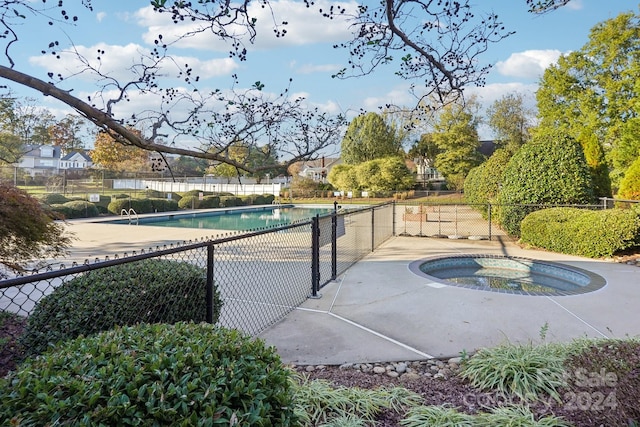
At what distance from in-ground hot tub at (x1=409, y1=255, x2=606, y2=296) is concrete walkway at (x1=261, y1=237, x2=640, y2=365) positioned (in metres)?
0.57

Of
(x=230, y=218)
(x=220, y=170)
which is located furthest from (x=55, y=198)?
(x=220, y=170)

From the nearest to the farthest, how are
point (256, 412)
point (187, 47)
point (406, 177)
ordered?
point (256, 412), point (187, 47), point (406, 177)

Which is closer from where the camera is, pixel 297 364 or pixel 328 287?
pixel 297 364

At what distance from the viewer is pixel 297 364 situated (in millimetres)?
3139

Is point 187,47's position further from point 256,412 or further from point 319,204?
point 319,204

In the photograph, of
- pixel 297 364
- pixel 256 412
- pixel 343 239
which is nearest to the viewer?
pixel 256 412

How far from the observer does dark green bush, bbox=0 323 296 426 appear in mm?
1184

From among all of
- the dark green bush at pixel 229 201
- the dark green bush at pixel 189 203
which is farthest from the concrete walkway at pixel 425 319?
the dark green bush at pixel 229 201

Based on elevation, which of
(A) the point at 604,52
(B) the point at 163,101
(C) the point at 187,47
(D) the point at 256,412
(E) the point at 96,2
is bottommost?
(D) the point at 256,412

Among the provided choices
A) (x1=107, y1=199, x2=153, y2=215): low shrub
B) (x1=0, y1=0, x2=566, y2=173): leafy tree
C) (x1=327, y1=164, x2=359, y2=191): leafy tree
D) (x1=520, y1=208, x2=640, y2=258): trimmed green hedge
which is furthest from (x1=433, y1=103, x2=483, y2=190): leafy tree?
(x1=0, y1=0, x2=566, y2=173): leafy tree

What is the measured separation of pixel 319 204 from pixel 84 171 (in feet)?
54.6

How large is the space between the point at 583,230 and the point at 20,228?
Result: 9.45 metres

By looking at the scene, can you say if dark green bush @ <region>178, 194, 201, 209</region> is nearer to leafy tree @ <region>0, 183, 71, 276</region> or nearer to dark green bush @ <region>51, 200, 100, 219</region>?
dark green bush @ <region>51, 200, 100, 219</region>

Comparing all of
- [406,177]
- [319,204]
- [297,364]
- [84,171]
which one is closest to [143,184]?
[84,171]
